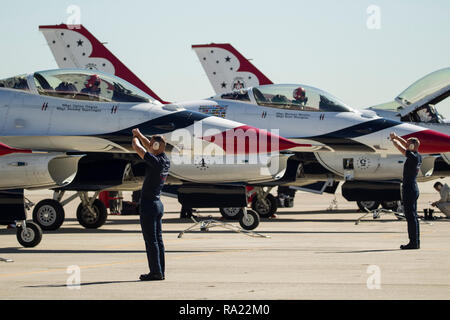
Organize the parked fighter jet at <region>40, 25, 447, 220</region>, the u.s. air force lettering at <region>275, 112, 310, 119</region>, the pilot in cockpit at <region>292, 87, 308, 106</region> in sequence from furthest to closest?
1. the pilot in cockpit at <region>292, 87, 308, 106</region>
2. the u.s. air force lettering at <region>275, 112, 310, 119</region>
3. the parked fighter jet at <region>40, 25, 447, 220</region>

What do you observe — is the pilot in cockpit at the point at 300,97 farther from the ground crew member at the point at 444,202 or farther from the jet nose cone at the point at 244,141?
the ground crew member at the point at 444,202

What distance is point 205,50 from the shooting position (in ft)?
102

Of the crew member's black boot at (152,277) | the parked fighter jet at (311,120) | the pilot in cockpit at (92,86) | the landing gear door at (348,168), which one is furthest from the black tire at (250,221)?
the crew member's black boot at (152,277)

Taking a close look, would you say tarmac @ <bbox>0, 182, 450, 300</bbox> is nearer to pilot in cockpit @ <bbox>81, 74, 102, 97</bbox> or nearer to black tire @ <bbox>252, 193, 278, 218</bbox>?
pilot in cockpit @ <bbox>81, 74, 102, 97</bbox>

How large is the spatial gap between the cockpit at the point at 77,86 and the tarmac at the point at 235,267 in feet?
9.32

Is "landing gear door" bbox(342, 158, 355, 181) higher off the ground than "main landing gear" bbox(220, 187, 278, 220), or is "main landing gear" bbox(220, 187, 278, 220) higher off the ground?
"landing gear door" bbox(342, 158, 355, 181)

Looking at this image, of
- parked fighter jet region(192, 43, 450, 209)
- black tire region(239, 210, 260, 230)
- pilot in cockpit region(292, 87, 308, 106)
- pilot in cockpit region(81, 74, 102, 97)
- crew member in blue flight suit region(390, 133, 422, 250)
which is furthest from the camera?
parked fighter jet region(192, 43, 450, 209)

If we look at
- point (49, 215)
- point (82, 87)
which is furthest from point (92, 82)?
point (49, 215)

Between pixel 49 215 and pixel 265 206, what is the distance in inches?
304

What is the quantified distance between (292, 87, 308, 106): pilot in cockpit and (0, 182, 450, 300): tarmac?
157 inches

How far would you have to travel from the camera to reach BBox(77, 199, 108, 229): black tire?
2012 centimetres

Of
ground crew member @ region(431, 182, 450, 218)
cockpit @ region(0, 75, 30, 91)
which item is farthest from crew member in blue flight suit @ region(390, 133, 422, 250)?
ground crew member @ region(431, 182, 450, 218)

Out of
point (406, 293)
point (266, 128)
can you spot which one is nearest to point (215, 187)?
point (266, 128)

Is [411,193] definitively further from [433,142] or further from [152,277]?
[433,142]
